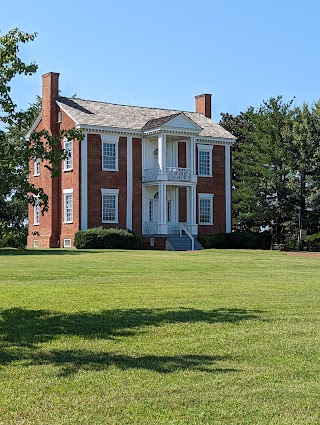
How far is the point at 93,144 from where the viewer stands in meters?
41.6

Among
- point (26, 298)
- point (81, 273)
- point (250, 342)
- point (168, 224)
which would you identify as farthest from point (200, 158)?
point (250, 342)

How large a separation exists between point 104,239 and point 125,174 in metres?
5.60

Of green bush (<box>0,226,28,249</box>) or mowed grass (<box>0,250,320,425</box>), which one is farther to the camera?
green bush (<box>0,226,28,249</box>)

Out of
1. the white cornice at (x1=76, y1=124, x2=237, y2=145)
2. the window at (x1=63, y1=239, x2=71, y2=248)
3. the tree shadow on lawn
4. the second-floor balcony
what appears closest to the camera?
the tree shadow on lawn

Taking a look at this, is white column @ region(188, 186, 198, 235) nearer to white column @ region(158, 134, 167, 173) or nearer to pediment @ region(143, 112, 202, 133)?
white column @ region(158, 134, 167, 173)

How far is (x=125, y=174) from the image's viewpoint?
1693 inches

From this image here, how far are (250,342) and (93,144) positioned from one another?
33.0m

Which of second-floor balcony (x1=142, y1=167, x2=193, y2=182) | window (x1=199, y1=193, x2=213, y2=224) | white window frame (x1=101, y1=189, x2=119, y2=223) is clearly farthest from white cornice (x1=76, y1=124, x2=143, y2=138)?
window (x1=199, y1=193, x2=213, y2=224)

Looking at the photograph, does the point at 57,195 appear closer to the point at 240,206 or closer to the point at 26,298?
the point at 240,206

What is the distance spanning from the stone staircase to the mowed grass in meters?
23.7

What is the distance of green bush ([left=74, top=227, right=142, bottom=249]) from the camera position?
3897 cm

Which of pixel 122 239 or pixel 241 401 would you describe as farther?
pixel 122 239

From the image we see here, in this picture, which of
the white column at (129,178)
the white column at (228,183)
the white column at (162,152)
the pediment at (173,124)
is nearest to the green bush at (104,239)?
the white column at (129,178)

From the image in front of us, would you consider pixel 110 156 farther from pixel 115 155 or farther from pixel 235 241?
pixel 235 241
